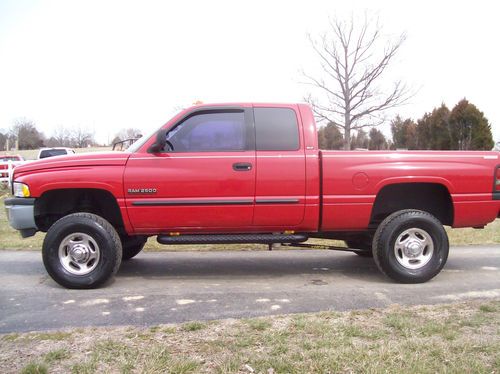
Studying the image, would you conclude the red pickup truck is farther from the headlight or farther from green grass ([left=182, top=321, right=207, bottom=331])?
green grass ([left=182, top=321, right=207, bottom=331])

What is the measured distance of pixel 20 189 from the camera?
516cm

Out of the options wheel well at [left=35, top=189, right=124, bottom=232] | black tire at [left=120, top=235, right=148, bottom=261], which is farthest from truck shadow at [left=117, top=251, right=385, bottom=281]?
wheel well at [left=35, top=189, right=124, bottom=232]

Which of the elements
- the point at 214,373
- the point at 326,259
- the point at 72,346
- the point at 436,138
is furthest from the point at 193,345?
the point at 436,138

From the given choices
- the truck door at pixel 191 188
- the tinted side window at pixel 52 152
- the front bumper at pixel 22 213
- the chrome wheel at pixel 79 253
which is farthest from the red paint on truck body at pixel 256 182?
the tinted side window at pixel 52 152

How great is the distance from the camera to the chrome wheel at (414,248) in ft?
17.5

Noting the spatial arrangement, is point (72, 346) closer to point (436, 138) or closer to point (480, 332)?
point (480, 332)

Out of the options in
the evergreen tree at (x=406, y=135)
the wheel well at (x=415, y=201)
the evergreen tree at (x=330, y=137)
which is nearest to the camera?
the wheel well at (x=415, y=201)

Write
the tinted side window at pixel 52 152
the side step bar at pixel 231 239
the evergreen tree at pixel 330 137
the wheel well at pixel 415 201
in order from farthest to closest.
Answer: the tinted side window at pixel 52 152 → the evergreen tree at pixel 330 137 → the wheel well at pixel 415 201 → the side step bar at pixel 231 239

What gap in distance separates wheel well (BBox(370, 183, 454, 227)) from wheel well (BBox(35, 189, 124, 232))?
3064 millimetres

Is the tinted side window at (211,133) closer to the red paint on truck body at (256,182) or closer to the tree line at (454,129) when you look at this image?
the red paint on truck body at (256,182)

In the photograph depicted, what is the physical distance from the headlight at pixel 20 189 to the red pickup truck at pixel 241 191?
0.01 m

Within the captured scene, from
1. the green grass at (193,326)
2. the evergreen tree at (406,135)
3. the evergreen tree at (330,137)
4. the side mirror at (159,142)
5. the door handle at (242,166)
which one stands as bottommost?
the green grass at (193,326)

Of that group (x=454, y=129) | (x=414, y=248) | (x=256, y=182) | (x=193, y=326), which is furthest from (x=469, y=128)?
(x=193, y=326)

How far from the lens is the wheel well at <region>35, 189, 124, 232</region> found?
17.6 feet
